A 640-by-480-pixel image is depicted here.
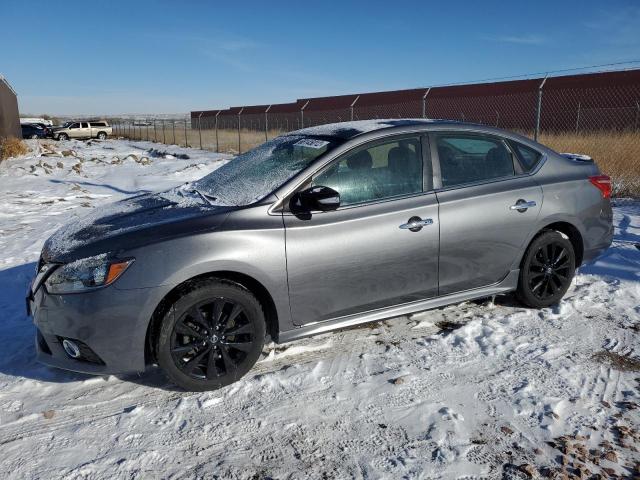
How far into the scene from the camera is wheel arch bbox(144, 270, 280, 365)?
3152 mm

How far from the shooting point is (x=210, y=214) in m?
3.37

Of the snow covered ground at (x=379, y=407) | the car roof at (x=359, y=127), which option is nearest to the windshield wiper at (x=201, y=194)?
the car roof at (x=359, y=127)

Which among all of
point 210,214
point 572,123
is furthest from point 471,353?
point 572,123

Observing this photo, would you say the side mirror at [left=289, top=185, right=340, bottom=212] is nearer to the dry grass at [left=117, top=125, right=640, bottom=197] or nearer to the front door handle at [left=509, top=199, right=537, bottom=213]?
the front door handle at [left=509, top=199, right=537, bottom=213]

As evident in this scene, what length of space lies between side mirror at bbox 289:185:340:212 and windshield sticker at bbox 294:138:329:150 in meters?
0.51

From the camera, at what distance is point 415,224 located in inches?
147

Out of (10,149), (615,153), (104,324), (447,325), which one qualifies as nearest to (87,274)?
(104,324)

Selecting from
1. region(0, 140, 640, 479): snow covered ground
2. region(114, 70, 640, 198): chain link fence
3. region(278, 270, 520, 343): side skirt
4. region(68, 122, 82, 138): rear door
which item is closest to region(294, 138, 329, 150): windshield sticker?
region(278, 270, 520, 343): side skirt

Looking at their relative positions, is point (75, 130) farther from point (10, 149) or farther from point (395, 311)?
point (395, 311)

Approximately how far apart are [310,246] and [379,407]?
108cm

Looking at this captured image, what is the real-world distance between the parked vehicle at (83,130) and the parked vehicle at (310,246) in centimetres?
4254

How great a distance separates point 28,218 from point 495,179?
25.7 ft

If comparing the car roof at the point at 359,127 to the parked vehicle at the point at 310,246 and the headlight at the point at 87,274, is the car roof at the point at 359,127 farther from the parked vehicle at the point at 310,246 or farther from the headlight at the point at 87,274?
the headlight at the point at 87,274

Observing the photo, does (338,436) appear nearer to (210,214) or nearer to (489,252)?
(210,214)
